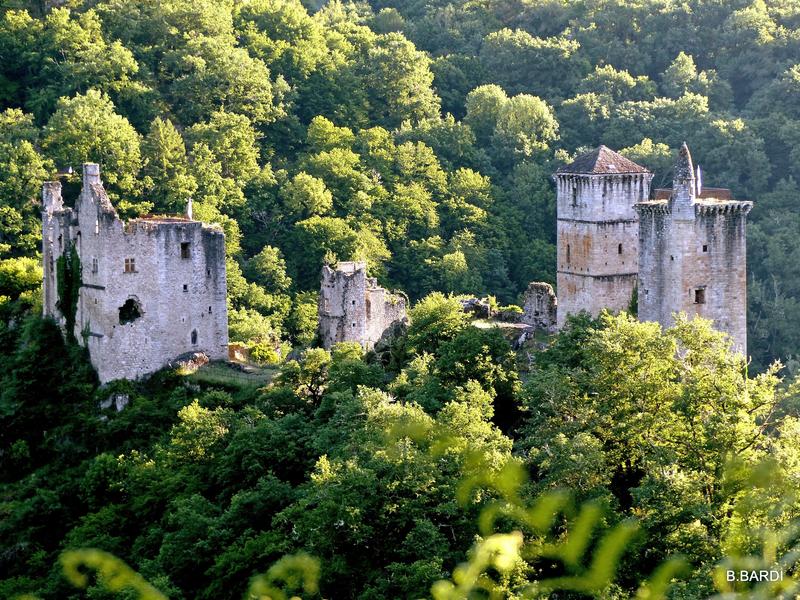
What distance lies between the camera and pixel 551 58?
84438mm

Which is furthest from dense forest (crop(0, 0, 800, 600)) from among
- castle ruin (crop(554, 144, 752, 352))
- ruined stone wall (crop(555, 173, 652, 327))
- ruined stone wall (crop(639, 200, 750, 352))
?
ruined stone wall (crop(555, 173, 652, 327))

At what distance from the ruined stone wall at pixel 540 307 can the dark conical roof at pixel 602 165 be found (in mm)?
4218

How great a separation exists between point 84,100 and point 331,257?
1227 centimetres

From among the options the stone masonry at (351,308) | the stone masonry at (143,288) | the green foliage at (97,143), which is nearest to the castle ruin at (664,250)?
the stone masonry at (351,308)

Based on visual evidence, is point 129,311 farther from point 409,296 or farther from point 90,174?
point 409,296

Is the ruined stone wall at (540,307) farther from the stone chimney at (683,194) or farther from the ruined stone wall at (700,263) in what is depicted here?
the stone chimney at (683,194)

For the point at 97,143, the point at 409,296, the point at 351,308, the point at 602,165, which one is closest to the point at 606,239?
the point at 602,165

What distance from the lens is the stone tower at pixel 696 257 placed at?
125 ft

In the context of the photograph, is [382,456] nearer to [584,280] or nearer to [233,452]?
[233,452]

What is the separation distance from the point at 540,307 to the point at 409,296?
20916 mm

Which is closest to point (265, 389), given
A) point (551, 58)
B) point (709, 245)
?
point (709, 245)

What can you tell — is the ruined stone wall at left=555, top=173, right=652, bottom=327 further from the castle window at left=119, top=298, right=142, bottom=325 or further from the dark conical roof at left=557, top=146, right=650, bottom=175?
the castle window at left=119, top=298, right=142, bottom=325

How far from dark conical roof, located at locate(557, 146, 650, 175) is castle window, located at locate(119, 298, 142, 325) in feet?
40.6

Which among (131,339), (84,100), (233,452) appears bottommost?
(233,452)
